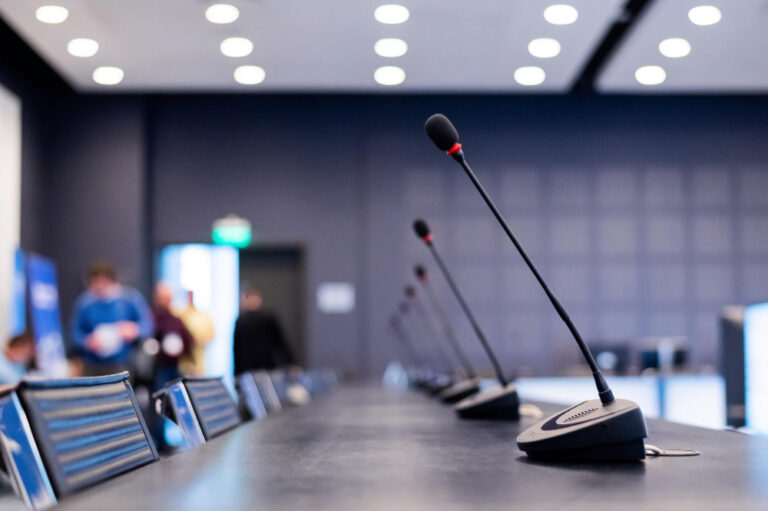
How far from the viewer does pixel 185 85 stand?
30.0 ft

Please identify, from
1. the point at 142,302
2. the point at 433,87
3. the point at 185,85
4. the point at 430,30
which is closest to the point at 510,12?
the point at 430,30

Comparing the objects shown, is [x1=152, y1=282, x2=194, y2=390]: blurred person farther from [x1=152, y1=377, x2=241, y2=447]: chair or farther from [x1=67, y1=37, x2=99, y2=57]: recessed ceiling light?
[x1=152, y1=377, x2=241, y2=447]: chair

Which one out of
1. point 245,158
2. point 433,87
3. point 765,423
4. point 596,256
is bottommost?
point 765,423

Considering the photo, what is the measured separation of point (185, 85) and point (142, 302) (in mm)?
2144

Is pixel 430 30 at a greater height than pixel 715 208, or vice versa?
pixel 430 30

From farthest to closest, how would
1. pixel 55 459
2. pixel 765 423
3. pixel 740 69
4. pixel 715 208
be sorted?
pixel 715 208 < pixel 740 69 < pixel 765 423 < pixel 55 459

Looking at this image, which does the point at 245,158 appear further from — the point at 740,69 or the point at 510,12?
the point at 740,69

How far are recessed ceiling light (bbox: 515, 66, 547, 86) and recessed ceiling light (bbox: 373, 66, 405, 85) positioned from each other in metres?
1.09

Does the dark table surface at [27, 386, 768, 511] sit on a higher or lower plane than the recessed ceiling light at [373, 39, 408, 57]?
lower

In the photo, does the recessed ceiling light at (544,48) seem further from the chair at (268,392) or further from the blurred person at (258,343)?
the chair at (268,392)

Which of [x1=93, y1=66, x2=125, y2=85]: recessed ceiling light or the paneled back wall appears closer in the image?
[x1=93, y1=66, x2=125, y2=85]: recessed ceiling light

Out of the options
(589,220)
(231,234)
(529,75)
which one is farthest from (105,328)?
(589,220)

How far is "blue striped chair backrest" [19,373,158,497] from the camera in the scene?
1076mm

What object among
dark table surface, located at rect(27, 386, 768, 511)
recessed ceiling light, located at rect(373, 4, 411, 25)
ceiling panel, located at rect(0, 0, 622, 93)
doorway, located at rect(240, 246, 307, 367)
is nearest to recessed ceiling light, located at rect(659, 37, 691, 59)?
ceiling panel, located at rect(0, 0, 622, 93)
